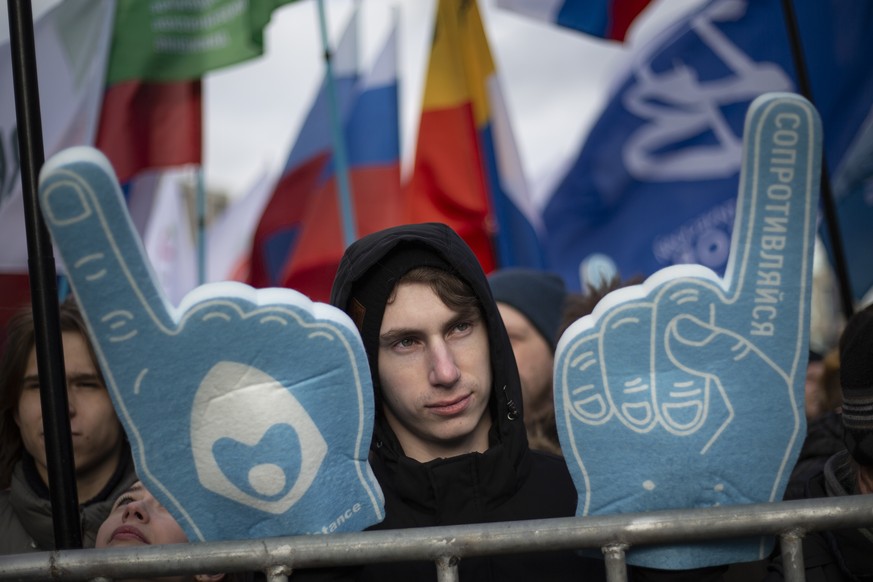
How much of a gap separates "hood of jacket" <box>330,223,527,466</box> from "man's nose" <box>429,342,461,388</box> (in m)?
0.13

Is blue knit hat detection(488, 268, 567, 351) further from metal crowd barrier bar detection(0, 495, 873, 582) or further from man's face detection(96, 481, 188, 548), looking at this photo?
metal crowd barrier bar detection(0, 495, 873, 582)

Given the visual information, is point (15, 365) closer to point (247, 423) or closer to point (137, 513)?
point (137, 513)

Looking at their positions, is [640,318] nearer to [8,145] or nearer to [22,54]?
[22,54]

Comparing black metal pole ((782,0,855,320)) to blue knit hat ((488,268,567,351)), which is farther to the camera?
black metal pole ((782,0,855,320))

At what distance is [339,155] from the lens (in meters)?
5.60

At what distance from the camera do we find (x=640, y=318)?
1.55m

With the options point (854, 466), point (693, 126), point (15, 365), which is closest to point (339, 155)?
point (693, 126)

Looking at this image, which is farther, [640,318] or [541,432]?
[541,432]

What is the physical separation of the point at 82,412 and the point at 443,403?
108 cm

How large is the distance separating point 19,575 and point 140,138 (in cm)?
457

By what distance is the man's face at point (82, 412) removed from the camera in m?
2.41

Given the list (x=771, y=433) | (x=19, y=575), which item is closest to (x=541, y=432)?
(x=771, y=433)

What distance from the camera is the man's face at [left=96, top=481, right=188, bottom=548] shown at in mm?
1772

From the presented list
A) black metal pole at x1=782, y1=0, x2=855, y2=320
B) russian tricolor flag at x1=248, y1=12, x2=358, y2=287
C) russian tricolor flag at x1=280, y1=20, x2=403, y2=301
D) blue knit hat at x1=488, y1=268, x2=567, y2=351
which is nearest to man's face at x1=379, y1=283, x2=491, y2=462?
blue knit hat at x1=488, y1=268, x2=567, y2=351
